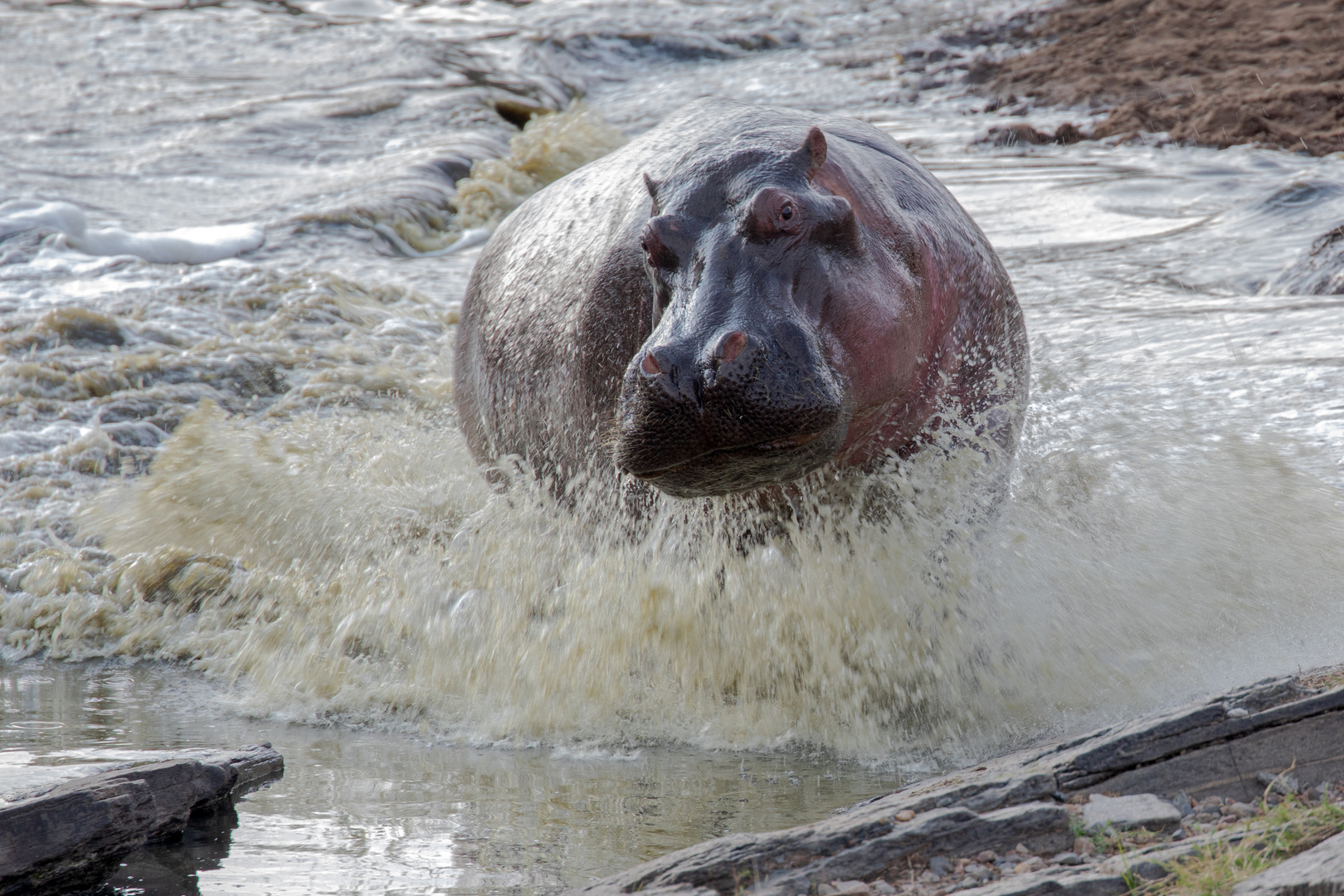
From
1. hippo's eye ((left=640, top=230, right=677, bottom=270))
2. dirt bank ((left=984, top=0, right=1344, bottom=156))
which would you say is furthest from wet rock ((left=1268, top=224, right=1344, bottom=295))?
hippo's eye ((left=640, top=230, right=677, bottom=270))

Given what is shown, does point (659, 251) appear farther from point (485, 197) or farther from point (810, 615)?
point (485, 197)

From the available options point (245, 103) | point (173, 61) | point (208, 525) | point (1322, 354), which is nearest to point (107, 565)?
point (208, 525)

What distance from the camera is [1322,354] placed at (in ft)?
18.8

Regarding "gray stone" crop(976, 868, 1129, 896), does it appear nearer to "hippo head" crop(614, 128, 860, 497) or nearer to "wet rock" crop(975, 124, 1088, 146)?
"hippo head" crop(614, 128, 860, 497)

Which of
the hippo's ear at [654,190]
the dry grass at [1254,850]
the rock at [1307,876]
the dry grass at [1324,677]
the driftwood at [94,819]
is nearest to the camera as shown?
the rock at [1307,876]

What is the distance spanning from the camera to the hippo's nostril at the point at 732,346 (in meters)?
2.85

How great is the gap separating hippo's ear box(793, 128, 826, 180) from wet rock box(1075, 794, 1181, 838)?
6.57ft

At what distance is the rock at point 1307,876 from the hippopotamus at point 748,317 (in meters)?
1.43

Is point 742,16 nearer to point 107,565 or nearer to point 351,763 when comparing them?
point 107,565

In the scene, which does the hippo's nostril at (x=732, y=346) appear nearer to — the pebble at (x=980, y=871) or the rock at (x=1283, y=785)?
the pebble at (x=980, y=871)

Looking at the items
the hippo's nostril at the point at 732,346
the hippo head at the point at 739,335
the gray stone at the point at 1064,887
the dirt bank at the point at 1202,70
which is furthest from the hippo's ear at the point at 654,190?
the dirt bank at the point at 1202,70

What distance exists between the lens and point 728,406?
2.86 meters

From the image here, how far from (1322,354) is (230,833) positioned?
5.09m

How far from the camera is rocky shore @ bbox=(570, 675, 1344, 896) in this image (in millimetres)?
1887
